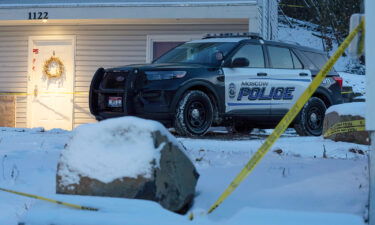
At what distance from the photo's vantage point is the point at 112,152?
3.54 metres

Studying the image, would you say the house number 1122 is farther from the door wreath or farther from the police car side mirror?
the police car side mirror

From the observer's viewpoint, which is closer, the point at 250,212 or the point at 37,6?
the point at 250,212

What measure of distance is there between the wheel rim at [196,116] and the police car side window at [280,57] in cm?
185

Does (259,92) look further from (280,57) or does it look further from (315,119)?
(315,119)

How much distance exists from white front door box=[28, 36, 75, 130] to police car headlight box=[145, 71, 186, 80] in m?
6.33

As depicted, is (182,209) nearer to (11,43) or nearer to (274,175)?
(274,175)

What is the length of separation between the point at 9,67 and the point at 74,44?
70.0 inches

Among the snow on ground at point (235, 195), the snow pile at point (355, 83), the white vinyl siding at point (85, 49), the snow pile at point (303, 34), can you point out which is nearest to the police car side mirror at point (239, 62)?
the snow on ground at point (235, 195)

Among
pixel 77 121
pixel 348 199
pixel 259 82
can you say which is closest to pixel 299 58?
pixel 259 82

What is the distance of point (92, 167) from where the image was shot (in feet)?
11.5

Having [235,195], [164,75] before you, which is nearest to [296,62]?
[164,75]

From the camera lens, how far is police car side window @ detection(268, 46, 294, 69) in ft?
33.6

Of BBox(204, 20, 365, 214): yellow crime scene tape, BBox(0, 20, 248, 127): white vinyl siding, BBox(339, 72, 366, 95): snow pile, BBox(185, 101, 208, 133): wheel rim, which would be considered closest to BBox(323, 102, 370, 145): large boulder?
BBox(185, 101, 208, 133): wheel rim

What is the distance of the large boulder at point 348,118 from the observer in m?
7.67
